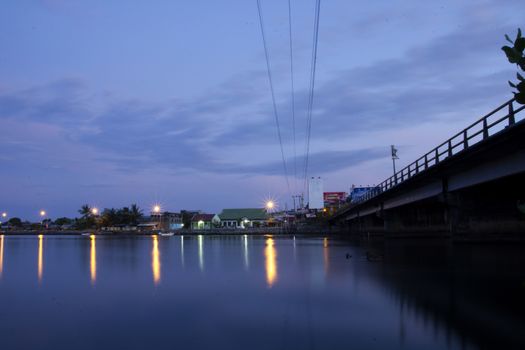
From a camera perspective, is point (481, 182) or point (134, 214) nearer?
point (481, 182)

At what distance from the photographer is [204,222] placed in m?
176

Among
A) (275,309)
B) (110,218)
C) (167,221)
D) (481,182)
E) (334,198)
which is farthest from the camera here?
(110,218)

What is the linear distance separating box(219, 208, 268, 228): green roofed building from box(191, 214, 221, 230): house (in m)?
2.08

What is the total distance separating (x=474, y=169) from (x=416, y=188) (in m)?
15.9

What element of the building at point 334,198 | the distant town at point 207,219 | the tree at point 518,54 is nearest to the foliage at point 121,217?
the distant town at point 207,219

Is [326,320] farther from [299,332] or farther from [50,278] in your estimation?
[50,278]

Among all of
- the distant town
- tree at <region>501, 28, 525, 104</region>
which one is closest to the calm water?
tree at <region>501, 28, 525, 104</region>

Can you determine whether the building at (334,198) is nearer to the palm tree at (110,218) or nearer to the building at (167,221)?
the building at (167,221)

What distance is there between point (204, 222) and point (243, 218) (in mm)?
15288

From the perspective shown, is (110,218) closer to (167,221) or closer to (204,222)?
(167,221)

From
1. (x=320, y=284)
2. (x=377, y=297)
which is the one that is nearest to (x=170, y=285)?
(x=320, y=284)

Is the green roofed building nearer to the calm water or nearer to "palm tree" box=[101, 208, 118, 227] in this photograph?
"palm tree" box=[101, 208, 118, 227]

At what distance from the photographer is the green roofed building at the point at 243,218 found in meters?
171

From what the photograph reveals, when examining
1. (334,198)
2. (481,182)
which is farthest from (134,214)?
(481,182)
